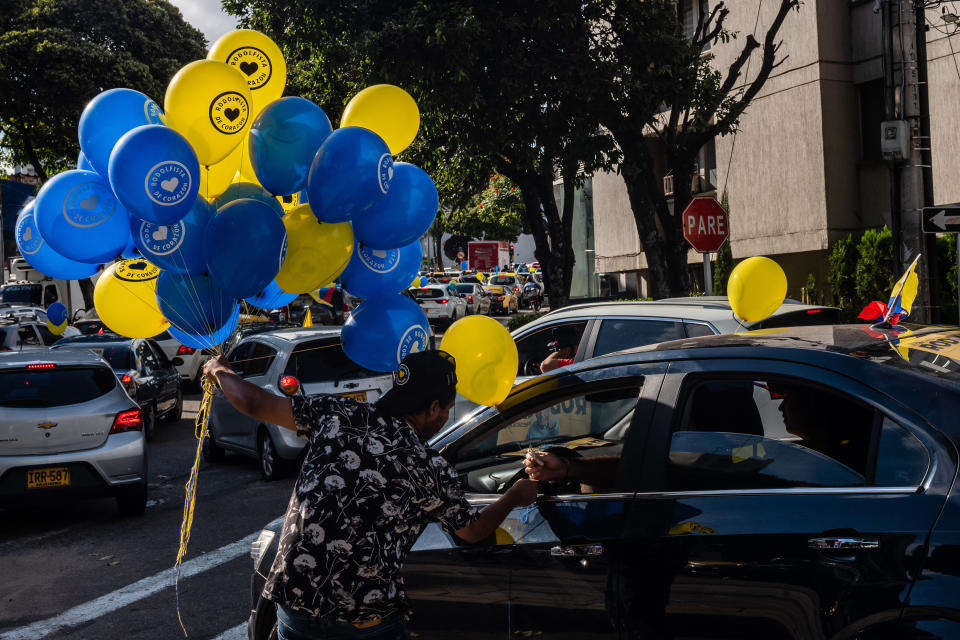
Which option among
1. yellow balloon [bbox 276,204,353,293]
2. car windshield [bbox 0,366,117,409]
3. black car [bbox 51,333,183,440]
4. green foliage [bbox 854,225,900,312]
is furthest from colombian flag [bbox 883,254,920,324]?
green foliage [bbox 854,225,900,312]

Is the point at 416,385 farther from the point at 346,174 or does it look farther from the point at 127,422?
the point at 127,422

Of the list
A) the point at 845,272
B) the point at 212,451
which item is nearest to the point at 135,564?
the point at 212,451

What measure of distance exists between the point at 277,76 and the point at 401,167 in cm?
105

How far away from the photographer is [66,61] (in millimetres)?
29094

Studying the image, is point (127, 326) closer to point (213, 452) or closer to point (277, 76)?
point (277, 76)

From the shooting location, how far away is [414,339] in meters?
4.56

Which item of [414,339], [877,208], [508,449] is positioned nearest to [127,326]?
[414,339]

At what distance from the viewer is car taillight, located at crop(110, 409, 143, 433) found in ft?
28.6

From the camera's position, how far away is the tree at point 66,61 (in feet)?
94.7

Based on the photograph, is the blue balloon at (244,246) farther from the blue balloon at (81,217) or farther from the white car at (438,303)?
the white car at (438,303)

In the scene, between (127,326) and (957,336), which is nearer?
(957,336)

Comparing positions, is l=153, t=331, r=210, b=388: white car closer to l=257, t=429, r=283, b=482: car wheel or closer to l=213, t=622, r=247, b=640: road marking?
l=257, t=429, r=283, b=482: car wheel

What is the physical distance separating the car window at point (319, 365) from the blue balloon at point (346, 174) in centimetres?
593

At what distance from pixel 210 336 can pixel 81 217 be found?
816 mm
